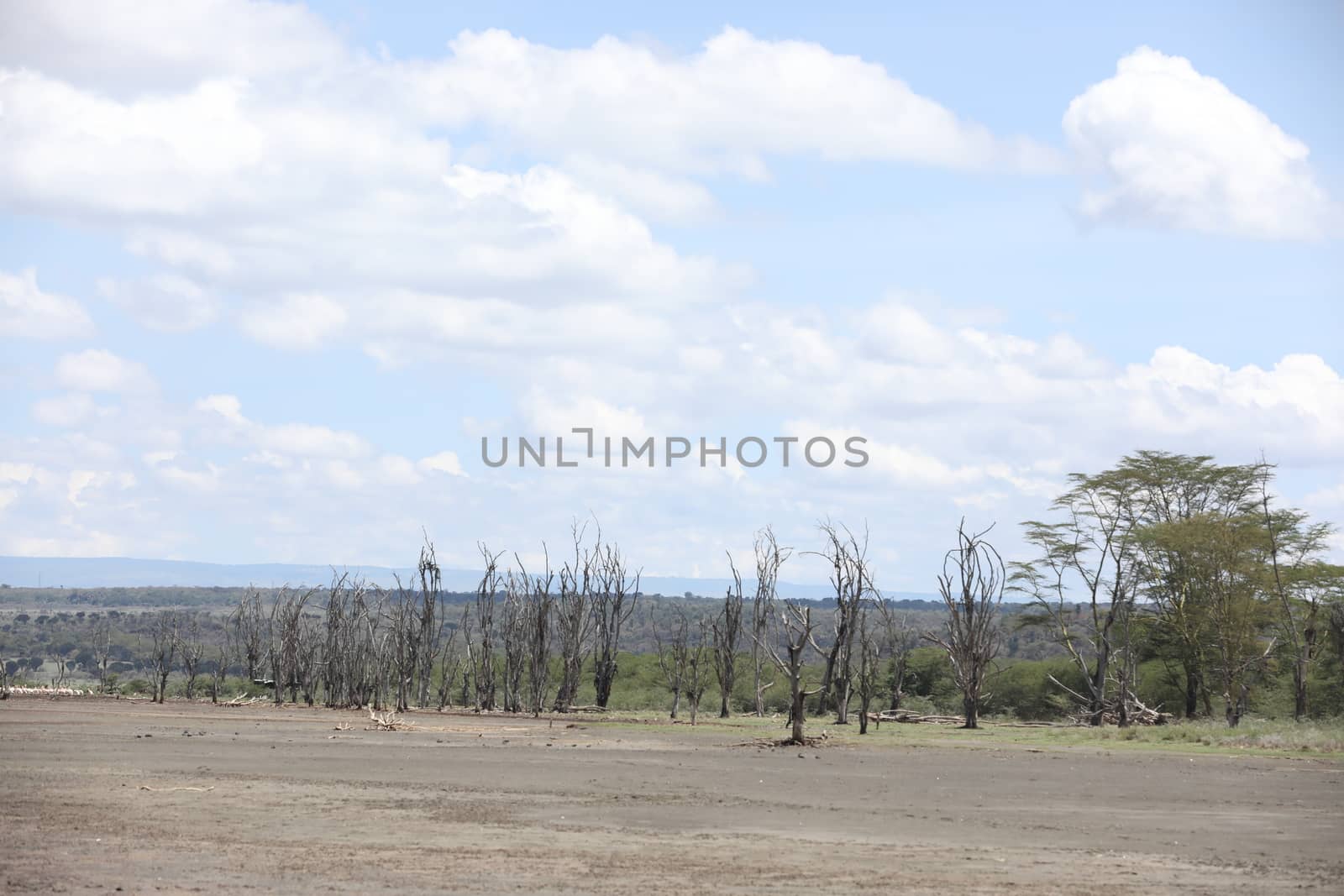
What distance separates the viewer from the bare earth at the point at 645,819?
1202cm

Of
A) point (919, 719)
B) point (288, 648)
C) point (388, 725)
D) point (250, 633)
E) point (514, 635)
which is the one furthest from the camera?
point (250, 633)

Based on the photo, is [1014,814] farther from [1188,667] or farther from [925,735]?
[1188,667]

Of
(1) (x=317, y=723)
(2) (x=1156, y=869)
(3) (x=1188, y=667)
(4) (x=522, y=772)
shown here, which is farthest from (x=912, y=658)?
(2) (x=1156, y=869)

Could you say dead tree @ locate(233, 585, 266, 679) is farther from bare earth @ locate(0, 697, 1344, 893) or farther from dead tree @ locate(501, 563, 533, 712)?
bare earth @ locate(0, 697, 1344, 893)

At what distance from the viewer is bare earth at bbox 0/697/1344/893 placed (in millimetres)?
12023

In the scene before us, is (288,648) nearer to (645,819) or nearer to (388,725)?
(388,725)

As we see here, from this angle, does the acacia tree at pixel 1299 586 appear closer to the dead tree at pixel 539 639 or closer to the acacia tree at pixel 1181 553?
the acacia tree at pixel 1181 553

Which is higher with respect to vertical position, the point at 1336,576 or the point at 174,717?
the point at 1336,576

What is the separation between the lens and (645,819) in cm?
1606

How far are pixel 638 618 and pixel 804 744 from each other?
97.5 metres

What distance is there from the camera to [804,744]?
2861 centimetres

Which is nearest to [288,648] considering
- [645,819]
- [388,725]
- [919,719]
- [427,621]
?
[427,621]

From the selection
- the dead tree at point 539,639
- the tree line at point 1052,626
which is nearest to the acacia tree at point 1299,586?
the tree line at point 1052,626

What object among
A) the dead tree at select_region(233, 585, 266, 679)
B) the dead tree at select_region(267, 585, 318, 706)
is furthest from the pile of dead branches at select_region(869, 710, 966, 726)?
the dead tree at select_region(233, 585, 266, 679)
